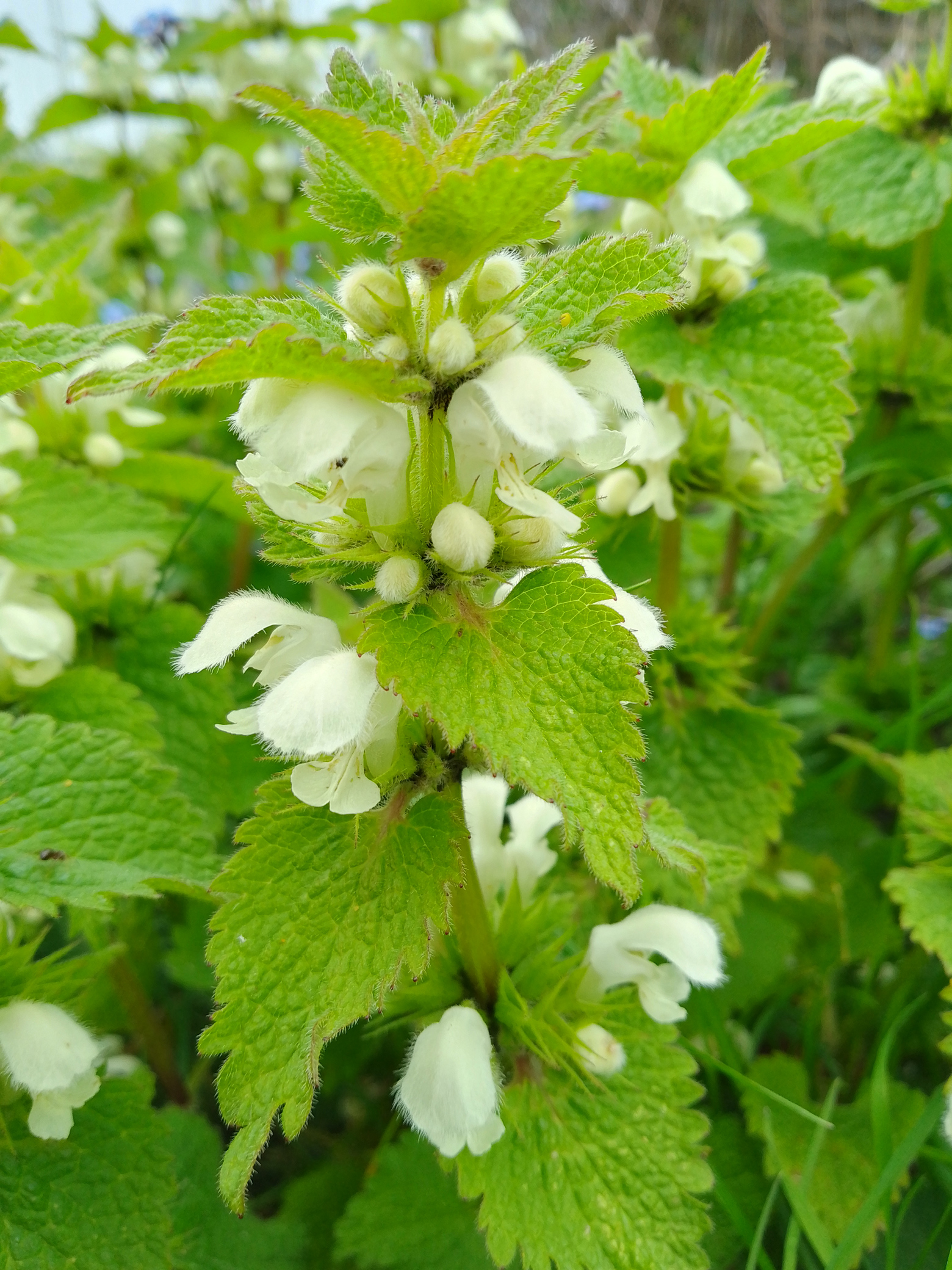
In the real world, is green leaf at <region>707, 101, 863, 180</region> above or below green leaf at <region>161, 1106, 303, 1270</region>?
above

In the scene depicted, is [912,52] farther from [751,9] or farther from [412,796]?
[412,796]

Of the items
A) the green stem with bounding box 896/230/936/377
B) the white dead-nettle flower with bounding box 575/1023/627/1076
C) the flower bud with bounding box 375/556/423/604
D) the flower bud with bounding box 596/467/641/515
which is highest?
the flower bud with bounding box 375/556/423/604

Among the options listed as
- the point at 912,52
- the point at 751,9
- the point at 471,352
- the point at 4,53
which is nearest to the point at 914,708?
the point at 471,352

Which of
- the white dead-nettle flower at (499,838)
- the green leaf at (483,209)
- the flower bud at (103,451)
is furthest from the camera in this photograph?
the flower bud at (103,451)

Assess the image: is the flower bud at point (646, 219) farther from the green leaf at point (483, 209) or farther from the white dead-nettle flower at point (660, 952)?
the white dead-nettle flower at point (660, 952)

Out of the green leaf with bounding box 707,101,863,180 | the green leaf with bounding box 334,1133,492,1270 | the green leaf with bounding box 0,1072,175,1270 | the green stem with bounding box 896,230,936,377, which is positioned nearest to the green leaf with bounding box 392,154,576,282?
the green leaf with bounding box 707,101,863,180

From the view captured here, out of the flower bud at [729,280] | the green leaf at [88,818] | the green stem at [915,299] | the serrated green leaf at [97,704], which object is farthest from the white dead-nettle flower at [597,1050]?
the green stem at [915,299]

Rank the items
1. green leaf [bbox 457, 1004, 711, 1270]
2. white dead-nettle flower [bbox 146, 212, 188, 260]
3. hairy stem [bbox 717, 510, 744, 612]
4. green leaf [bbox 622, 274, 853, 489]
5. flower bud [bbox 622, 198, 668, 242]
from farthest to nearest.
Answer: white dead-nettle flower [bbox 146, 212, 188, 260] → hairy stem [bbox 717, 510, 744, 612] → flower bud [bbox 622, 198, 668, 242] → green leaf [bbox 622, 274, 853, 489] → green leaf [bbox 457, 1004, 711, 1270]

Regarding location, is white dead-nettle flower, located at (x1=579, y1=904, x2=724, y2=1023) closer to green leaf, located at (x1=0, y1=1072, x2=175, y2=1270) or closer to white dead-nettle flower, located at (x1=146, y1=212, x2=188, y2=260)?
green leaf, located at (x1=0, y1=1072, x2=175, y2=1270)
